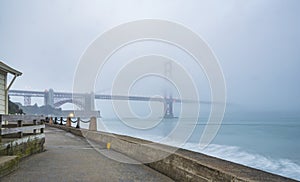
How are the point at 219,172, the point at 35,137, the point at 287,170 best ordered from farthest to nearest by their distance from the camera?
the point at 287,170 < the point at 35,137 < the point at 219,172

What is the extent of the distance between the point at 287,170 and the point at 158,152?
16.5m

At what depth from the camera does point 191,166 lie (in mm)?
4203

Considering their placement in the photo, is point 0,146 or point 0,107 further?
point 0,107

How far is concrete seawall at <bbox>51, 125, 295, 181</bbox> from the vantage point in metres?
3.28

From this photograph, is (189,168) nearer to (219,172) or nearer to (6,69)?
(219,172)

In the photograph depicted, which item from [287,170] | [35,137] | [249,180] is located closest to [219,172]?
[249,180]

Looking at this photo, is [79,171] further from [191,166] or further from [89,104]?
[89,104]

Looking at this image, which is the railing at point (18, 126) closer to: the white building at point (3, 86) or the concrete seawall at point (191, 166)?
the concrete seawall at point (191, 166)

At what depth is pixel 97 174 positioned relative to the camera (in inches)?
208

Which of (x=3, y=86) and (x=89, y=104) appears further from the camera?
(x=89, y=104)

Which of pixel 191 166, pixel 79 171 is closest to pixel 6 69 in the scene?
pixel 79 171

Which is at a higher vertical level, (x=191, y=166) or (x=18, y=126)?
(x=18, y=126)

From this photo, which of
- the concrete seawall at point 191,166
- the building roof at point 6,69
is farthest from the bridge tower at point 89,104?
the concrete seawall at point 191,166

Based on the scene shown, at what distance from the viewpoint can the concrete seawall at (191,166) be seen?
328 centimetres
